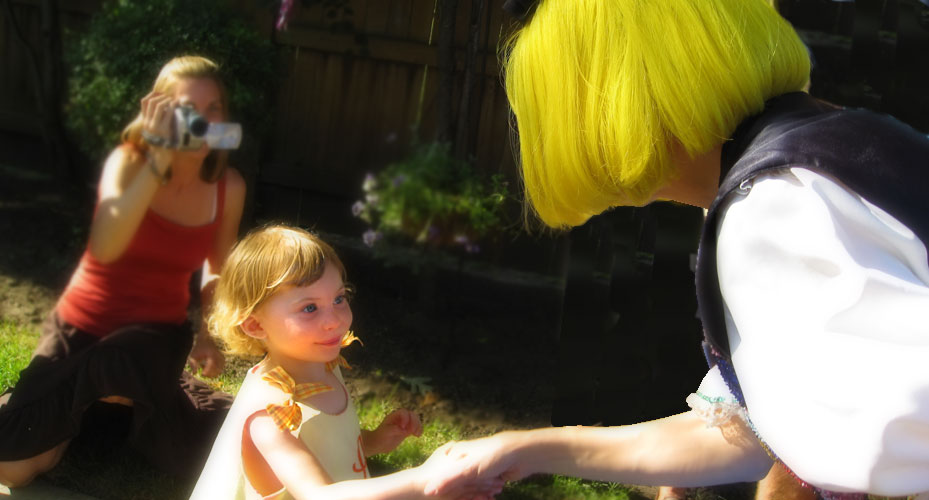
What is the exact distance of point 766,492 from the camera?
8.70 ft

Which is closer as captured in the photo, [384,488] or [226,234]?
[384,488]

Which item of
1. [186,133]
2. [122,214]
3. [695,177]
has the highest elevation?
[695,177]

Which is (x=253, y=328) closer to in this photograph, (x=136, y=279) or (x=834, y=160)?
(x=136, y=279)

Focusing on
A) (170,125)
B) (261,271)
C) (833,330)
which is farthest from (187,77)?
(833,330)

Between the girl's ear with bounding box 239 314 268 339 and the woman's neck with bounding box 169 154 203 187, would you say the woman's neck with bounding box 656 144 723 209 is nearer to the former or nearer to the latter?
the girl's ear with bounding box 239 314 268 339

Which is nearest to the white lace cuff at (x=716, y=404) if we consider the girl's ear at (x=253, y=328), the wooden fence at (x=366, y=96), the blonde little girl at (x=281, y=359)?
the blonde little girl at (x=281, y=359)

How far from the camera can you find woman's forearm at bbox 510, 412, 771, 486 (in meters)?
1.55

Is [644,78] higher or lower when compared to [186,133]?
higher

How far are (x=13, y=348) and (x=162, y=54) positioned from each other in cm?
142

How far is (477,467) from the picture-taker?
60.6 inches

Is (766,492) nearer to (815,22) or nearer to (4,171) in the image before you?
(815,22)

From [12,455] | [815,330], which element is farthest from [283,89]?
[815,330]

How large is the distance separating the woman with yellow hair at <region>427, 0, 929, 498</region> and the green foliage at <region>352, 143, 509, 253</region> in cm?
216

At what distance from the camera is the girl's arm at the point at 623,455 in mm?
1544
